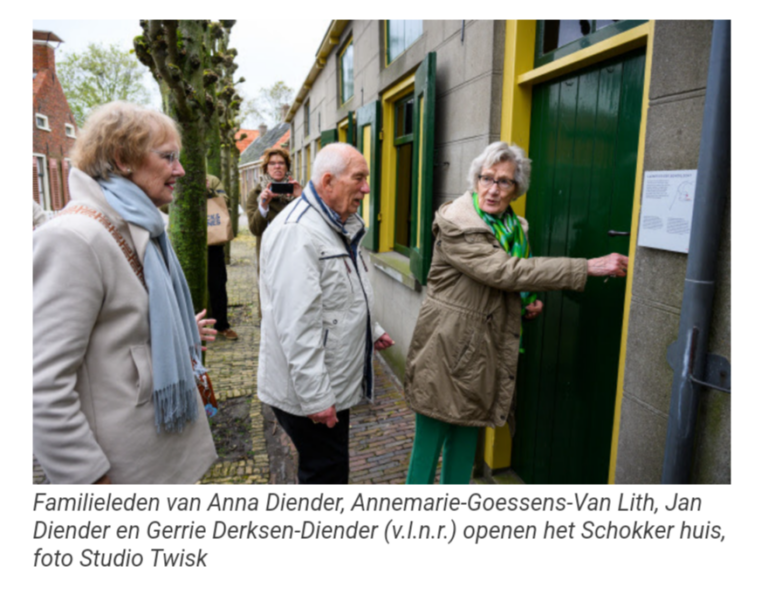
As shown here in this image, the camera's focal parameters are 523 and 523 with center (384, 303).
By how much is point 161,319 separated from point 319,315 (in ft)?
2.17

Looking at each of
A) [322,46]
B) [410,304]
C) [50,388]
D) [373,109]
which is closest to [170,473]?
[50,388]

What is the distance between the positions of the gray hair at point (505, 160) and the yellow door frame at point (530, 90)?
0.49m

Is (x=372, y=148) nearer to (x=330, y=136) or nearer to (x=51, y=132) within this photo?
(x=330, y=136)

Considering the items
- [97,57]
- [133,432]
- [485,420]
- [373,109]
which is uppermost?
[97,57]

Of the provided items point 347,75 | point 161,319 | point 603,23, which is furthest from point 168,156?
point 347,75

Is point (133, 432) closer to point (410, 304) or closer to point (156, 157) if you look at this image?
point (156, 157)

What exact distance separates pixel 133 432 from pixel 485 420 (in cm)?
154

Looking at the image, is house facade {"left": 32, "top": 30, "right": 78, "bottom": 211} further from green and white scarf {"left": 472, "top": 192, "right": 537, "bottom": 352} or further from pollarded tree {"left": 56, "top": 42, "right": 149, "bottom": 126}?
green and white scarf {"left": 472, "top": 192, "right": 537, "bottom": 352}

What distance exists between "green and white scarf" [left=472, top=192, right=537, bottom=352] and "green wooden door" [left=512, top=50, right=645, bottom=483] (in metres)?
0.33

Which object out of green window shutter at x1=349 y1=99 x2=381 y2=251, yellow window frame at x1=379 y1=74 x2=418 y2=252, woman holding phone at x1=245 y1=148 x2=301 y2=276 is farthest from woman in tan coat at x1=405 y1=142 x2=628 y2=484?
green window shutter at x1=349 y1=99 x2=381 y2=251

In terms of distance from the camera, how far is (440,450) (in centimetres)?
268

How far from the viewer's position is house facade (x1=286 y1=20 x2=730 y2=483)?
69.2 inches

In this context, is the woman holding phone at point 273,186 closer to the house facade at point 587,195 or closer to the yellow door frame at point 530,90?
the house facade at point 587,195
